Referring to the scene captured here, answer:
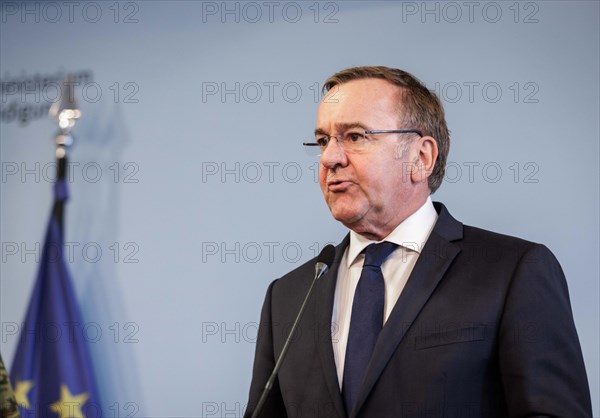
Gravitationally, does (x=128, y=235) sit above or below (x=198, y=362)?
above

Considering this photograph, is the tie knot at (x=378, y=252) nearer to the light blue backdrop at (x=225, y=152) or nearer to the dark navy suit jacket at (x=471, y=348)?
the dark navy suit jacket at (x=471, y=348)

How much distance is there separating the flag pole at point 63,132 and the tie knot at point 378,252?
5.50ft

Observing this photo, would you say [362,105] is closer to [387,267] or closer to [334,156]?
[334,156]

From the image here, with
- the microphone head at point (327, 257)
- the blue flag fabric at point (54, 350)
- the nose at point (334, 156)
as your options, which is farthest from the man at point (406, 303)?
the blue flag fabric at point (54, 350)

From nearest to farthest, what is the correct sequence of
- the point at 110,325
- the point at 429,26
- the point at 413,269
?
the point at 413,269
the point at 429,26
the point at 110,325

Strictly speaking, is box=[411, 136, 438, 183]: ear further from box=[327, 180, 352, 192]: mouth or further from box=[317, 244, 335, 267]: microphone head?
box=[317, 244, 335, 267]: microphone head

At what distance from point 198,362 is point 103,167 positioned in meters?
0.88

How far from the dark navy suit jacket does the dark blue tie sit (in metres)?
0.04

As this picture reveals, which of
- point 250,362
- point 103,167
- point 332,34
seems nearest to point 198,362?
point 250,362

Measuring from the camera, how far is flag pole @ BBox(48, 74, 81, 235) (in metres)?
3.26

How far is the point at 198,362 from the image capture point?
2.98 metres

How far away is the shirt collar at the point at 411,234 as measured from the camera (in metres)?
2.01

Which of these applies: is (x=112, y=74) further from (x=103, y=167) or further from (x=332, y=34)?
(x=332, y=34)

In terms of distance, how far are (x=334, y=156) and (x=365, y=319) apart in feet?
1.37
